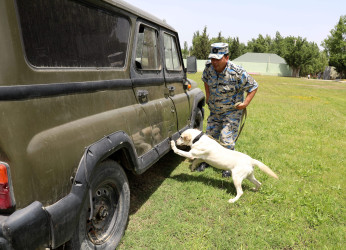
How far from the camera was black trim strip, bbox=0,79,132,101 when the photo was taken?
1399mm

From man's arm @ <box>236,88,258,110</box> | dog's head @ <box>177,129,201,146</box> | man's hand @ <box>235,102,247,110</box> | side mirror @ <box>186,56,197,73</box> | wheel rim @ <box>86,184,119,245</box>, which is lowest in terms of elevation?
wheel rim @ <box>86,184,119,245</box>

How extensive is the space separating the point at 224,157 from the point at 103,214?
1864 mm

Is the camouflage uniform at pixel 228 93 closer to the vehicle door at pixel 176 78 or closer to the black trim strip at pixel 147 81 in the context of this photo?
the vehicle door at pixel 176 78

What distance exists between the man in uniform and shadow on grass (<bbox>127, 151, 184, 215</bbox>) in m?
0.60

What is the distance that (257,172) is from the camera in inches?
173

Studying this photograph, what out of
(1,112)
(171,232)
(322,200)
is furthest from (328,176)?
(1,112)

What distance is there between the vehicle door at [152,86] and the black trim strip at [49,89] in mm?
508

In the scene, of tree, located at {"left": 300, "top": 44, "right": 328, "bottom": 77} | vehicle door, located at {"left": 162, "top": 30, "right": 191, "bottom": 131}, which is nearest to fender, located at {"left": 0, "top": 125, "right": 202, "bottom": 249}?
vehicle door, located at {"left": 162, "top": 30, "right": 191, "bottom": 131}

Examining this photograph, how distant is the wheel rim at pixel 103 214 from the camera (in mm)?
2189

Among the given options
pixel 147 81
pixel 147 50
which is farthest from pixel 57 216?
pixel 147 50

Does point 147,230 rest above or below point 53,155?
below

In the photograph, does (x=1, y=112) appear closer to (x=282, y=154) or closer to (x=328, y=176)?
(x=328, y=176)

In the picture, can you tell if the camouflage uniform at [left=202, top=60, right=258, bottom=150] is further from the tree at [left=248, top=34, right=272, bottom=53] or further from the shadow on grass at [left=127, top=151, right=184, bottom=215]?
the tree at [left=248, top=34, right=272, bottom=53]

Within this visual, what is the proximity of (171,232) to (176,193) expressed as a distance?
82 centimetres
